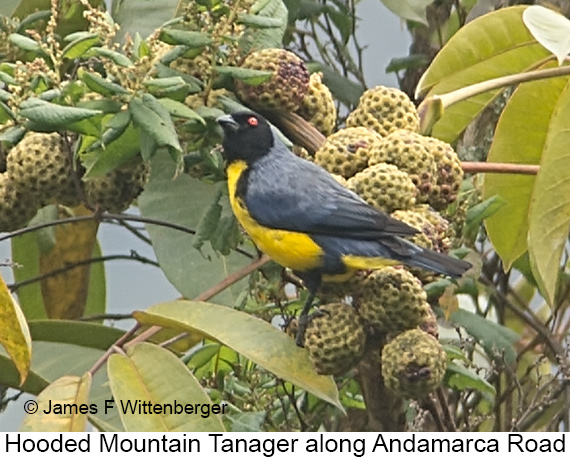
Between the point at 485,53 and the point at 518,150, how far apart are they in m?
0.17

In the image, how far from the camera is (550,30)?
1455mm

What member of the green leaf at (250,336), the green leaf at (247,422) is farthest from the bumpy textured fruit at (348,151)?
the green leaf at (247,422)

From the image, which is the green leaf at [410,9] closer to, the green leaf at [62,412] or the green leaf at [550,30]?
the green leaf at [550,30]

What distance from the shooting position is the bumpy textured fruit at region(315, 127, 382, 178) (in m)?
1.54

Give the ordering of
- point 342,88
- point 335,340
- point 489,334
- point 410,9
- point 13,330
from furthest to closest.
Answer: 1. point 342,88
2. point 489,334
3. point 410,9
4. point 335,340
5. point 13,330

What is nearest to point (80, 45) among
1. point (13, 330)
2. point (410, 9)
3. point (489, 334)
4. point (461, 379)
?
point (13, 330)

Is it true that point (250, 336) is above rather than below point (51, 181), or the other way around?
below

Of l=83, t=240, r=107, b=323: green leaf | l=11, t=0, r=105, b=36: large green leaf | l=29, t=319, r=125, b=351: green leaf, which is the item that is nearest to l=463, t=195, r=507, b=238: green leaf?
l=29, t=319, r=125, b=351: green leaf

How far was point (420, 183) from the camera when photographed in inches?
60.0

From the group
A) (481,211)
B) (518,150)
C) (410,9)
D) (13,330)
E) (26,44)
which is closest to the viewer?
(13,330)

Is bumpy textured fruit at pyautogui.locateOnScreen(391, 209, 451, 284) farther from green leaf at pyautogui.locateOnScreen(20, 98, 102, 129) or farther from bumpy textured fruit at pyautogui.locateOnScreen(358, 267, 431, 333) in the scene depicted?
green leaf at pyautogui.locateOnScreen(20, 98, 102, 129)

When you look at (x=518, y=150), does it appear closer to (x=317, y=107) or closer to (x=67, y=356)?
(x=317, y=107)

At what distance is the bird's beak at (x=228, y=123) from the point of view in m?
1.61
